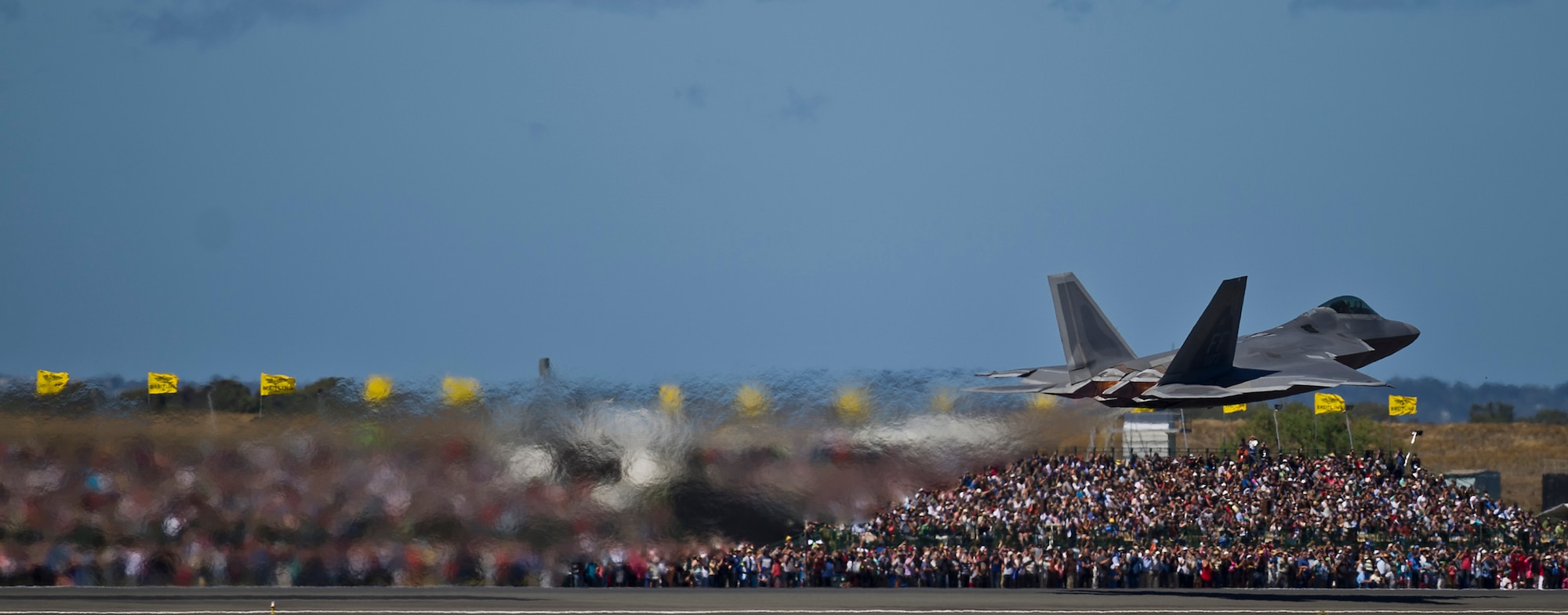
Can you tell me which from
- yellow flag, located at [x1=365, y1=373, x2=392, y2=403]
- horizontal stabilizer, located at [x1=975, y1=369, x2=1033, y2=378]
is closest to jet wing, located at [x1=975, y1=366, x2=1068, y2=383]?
horizontal stabilizer, located at [x1=975, y1=369, x2=1033, y2=378]

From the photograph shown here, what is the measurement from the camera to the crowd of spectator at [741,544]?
129ft

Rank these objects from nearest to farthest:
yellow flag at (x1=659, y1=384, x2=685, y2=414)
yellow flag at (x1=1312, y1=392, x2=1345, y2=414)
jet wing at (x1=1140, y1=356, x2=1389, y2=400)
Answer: jet wing at (x1=1140, y1=356, x2=1389, y2=400) → yellow flag at (x1=659, y1=384, x2=685, y2=414) → yellow flag at (x1=1312, y1=392, x2=1345, y2=414)

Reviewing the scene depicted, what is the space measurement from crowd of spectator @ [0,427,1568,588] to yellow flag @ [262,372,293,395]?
5.77 feet

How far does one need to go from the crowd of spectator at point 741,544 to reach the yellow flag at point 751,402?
381 cm

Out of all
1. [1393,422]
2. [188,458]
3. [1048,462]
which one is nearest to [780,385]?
[1048,462]

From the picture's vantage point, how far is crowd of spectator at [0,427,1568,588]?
3931 centimetres

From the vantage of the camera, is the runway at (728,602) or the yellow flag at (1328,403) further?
the yellow flag at (1328,403)

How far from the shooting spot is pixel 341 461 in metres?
40.4

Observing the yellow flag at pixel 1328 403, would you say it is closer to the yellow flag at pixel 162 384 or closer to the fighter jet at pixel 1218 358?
the fighter jet at pixel 1218 358

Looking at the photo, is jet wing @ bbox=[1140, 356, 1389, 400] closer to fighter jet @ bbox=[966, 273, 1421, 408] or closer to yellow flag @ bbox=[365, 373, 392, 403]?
fighter jet @ bbox=[966, 273, 1421, 408]

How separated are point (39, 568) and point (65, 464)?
3077 millimetres

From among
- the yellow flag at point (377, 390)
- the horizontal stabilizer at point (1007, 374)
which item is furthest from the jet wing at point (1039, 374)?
the yellow flag at point (377, 390)

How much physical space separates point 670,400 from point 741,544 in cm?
550

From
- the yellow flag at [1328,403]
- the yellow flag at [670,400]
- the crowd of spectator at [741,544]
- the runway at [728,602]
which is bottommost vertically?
the runway at [728,602]
